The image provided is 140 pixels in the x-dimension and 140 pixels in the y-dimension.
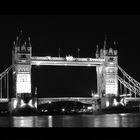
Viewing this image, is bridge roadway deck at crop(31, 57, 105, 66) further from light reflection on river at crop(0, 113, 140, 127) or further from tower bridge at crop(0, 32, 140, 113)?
light reflection on river at crop(0, 113, 140, 127)

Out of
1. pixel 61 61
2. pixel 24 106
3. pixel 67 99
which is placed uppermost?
pixel 61 61

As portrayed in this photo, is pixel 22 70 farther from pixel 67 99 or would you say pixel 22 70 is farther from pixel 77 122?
pixel 77 122

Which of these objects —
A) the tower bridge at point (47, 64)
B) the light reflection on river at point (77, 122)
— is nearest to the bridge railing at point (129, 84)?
the tower bridge at point (47, 64)

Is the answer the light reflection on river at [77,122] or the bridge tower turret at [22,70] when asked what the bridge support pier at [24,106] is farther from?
the light reflection on river at [77,122]

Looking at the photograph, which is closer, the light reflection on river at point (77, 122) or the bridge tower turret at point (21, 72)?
the light reflection on river at point (77, 122)

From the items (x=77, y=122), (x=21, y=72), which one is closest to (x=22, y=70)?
(x=21, y=72)

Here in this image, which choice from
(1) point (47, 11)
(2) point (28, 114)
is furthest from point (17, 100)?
(1) point (47, 11)

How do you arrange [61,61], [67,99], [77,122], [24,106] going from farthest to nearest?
1. [67,99]
2. [61,61]
3. [24,106]
4. [77,122]

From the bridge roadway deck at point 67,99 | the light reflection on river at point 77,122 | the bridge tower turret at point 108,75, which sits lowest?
the light reflection on river at point 77,122

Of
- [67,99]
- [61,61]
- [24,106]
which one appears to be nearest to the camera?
[24,106]

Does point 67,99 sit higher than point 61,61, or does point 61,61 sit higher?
point 61,61
